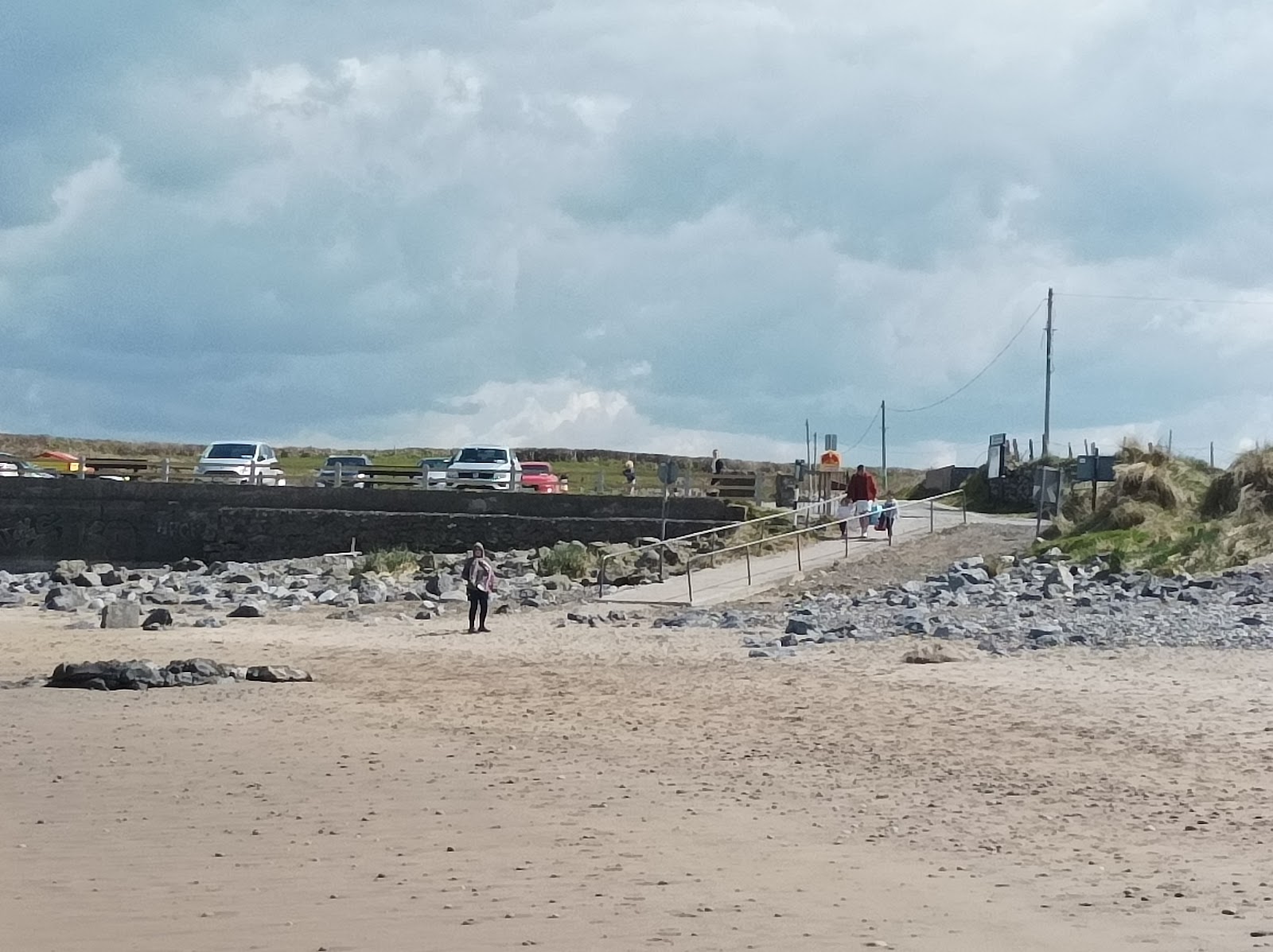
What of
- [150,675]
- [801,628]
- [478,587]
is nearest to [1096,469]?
[801,628]

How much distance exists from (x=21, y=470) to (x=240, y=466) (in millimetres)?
7747

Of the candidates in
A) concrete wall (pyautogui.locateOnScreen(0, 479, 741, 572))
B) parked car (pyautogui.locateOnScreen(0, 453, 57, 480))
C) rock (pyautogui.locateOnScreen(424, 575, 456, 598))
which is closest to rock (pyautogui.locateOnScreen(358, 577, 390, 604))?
rock (pyautogui.locateOnScreen(424, 575, 456, 598))

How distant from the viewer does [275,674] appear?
63.3ft

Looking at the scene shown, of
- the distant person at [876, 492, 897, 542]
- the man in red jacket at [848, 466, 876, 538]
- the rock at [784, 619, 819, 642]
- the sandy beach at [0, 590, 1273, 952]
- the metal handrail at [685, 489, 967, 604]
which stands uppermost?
the man in red jacket at [848, 466, 876, 538]

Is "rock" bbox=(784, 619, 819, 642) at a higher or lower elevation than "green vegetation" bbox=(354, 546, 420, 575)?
lower

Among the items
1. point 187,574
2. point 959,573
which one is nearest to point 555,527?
point 187,574

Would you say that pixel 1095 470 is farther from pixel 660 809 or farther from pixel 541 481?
pixel 660 809

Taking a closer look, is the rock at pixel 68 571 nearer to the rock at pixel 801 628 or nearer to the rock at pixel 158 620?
the rock at pixel 158 620

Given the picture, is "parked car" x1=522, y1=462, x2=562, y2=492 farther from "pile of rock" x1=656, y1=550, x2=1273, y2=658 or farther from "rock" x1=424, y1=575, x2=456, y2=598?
"pile of rock" x1=656, y1=550, x2=1273, y2=658

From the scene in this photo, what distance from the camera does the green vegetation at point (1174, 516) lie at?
30.0 m

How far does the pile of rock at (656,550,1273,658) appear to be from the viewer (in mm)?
21266

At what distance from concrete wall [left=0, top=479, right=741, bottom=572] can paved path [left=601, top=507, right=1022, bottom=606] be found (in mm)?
6250

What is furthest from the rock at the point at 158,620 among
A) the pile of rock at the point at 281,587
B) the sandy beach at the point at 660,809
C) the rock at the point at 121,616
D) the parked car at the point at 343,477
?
the parked car at the point at 343,477

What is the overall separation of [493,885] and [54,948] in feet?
7.54
